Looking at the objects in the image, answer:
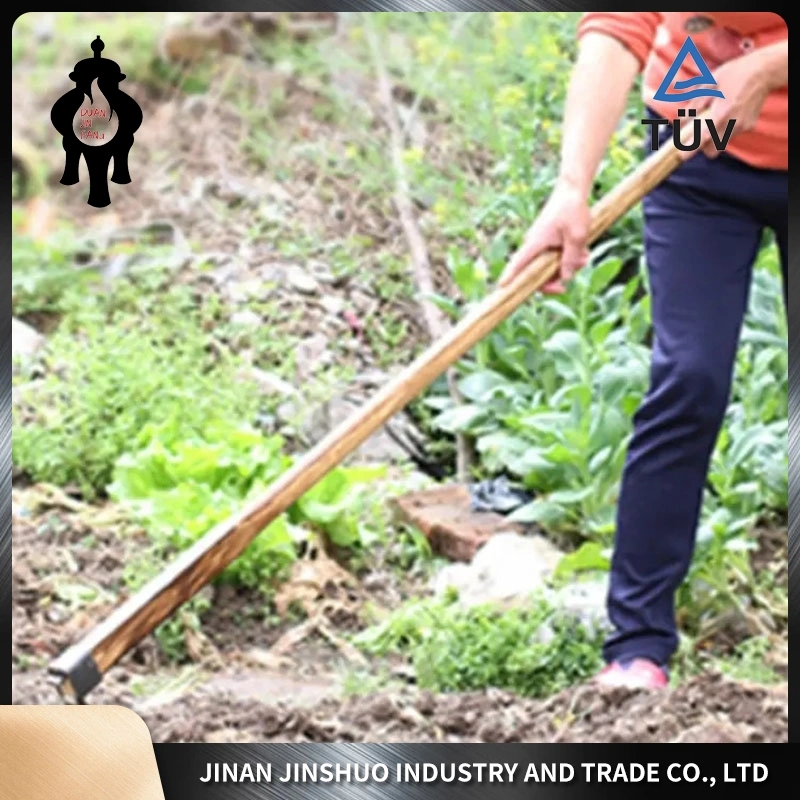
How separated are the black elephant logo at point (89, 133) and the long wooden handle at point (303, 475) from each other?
0.72 metres

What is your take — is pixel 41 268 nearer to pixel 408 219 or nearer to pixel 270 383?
pixel 270 383

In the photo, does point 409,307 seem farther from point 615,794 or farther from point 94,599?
point 615,794

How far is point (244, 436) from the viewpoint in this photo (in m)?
2.82

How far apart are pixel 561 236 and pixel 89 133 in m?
1.03

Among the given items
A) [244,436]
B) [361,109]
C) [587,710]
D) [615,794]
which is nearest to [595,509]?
[587,710]

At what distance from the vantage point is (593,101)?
2.76 metres

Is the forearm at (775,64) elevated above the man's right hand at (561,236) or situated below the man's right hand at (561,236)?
above

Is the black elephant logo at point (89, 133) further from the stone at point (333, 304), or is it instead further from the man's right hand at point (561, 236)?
the man's right hand at point (561, 236)

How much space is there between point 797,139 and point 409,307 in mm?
881

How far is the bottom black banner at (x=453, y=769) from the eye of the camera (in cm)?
274

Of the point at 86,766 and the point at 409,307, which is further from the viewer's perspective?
the point at 409,307

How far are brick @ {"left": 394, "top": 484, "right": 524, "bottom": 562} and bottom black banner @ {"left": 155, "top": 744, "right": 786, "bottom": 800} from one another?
0.41 meters

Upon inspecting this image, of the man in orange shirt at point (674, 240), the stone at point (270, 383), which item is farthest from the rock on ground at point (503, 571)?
the stone at point (270, 383)

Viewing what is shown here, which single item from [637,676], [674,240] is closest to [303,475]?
[637,676]
